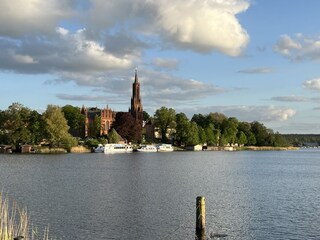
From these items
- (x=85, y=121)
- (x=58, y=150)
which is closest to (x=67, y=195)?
(x=58, y=150)

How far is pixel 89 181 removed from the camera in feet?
190

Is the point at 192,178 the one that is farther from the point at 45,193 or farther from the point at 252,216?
the point at 252,216

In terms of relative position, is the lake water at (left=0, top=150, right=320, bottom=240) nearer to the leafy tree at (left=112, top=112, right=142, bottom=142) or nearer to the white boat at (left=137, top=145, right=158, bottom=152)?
the white boat at (left=137, top=145, right=158, bottom=152)

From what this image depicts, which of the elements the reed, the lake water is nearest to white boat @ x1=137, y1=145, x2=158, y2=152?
the lake water

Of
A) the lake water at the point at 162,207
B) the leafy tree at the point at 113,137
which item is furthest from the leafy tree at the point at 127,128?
the lake water at the point at 162,207

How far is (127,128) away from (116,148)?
22.3 metres

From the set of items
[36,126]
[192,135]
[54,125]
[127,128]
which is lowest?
[192,135]

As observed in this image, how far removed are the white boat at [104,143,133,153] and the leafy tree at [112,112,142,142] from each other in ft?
41.7

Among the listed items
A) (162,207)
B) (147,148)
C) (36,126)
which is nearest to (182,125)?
(147,148)

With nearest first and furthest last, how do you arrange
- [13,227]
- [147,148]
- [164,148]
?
1. [13,227]
2. [147,148]
3. [164,148]

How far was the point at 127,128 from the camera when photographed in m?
185

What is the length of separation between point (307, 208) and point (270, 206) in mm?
2962

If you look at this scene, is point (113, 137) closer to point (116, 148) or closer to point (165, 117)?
point (116, 148)

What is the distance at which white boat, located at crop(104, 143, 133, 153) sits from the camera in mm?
160250
